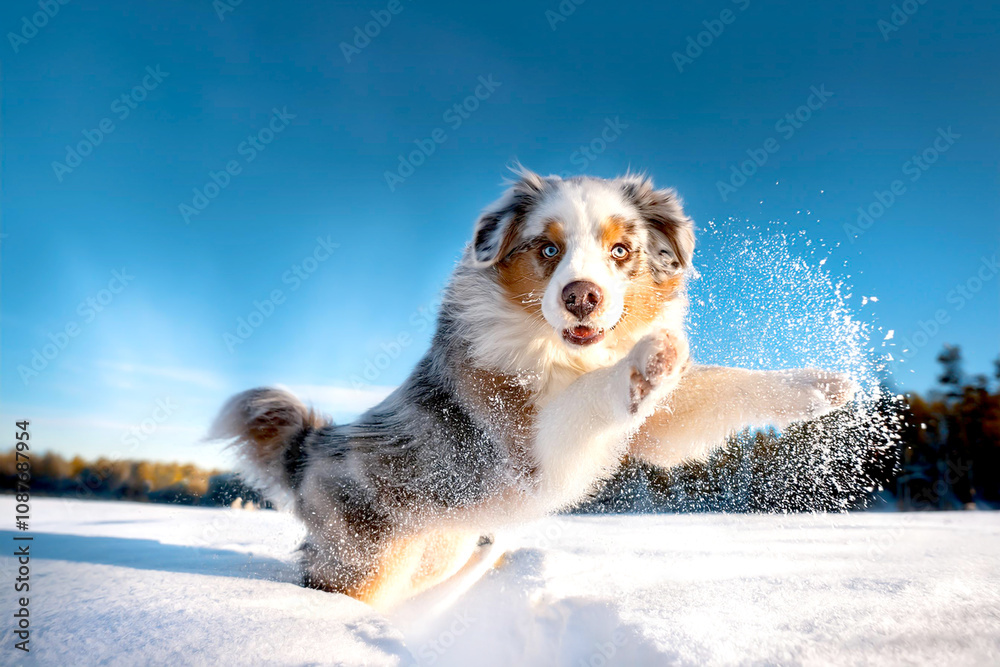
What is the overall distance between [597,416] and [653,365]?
54cm

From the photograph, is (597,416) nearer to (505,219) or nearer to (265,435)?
(505,219)

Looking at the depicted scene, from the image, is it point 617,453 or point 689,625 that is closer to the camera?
point 689,625

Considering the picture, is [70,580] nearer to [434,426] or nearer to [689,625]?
[434,426]

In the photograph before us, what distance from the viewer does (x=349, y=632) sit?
2.90 meters

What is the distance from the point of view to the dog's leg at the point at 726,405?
324cm

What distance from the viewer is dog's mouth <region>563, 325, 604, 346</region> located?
3236mm

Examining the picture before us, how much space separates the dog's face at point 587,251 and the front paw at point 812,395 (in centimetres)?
94

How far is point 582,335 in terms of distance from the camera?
3256 mm

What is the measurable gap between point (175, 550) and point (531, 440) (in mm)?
2982

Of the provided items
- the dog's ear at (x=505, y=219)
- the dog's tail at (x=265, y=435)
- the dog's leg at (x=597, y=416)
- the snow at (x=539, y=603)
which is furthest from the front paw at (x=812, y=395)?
the dog's tail at (x=265, y=435)

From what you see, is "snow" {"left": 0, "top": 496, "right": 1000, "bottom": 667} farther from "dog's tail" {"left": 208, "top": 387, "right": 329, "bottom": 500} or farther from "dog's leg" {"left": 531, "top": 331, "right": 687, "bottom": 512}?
"dog's leg" {"left": 531, "top": 331, "right": 687, "bottom": 512}

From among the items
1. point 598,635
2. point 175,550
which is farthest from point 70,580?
point 598,635

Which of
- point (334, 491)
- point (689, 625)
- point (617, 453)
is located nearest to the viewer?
point (689, 625)

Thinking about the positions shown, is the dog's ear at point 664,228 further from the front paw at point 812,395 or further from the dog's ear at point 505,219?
the front paw at point 812,395
